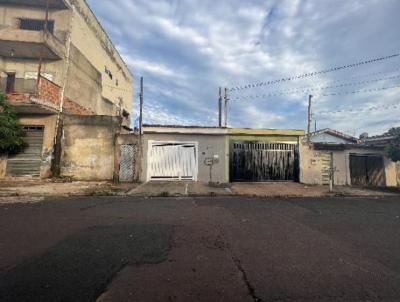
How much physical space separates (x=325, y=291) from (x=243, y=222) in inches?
127

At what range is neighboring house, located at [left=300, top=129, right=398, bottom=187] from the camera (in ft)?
52.0

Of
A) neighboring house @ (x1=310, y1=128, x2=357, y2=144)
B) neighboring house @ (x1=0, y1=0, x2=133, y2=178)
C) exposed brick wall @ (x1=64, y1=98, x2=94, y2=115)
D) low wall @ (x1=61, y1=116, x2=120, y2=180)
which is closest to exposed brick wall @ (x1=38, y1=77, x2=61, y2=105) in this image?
neighboring house @ (x1=0, y1=0, x2=133, y2=178)

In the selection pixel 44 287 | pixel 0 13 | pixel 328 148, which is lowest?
pixel 44 287

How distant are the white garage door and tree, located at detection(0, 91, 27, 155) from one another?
24.2ft

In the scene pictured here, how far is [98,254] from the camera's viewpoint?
3832 mm

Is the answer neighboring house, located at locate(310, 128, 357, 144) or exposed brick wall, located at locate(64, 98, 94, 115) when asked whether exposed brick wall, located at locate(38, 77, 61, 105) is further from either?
neighboring house, located at locate(310, 128, 357, 144)

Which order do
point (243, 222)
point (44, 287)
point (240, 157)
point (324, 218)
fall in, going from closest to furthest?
1. point (44, 287)
2. point (243, 222)
3. point (324, 218)
4. point (240, 157)

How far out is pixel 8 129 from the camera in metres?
13.0

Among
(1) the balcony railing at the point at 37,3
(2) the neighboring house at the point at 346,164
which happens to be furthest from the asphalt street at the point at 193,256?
(1) the balcony railing at the point at 37,3

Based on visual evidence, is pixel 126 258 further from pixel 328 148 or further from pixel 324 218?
Answer: pixel 328 148

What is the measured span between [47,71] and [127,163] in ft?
28.4

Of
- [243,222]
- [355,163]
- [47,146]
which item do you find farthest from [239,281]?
[355,163]

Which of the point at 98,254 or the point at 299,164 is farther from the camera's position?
the point at 299,164

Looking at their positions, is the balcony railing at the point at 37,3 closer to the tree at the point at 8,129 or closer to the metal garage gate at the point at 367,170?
the tree at the point at 8,129
